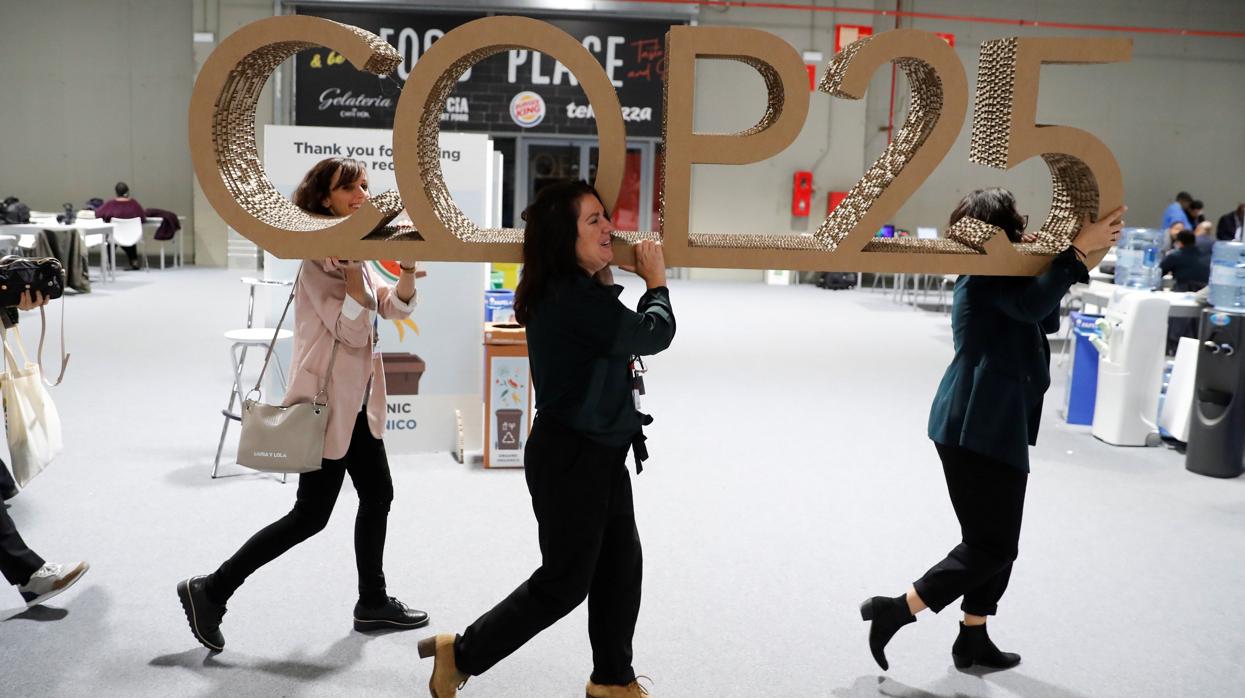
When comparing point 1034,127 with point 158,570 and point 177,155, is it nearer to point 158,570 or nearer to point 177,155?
point 158,570

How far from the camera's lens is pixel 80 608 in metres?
3.21

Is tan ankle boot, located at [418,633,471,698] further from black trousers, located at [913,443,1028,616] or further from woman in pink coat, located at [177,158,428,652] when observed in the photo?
black trousers, located at [913,443,1028,616]

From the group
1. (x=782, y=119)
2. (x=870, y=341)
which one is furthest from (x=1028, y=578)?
(x=870, y=341)

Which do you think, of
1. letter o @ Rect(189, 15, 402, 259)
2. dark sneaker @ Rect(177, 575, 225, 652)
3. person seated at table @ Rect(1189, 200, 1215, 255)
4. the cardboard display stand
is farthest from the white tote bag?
person seated at table @ Rect(1189, 200, 1215, 255)

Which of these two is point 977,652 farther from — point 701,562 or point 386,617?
point 386,617

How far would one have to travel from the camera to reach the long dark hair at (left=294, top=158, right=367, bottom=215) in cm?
272

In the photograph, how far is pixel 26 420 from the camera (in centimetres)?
312

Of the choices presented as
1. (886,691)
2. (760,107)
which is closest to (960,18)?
(760,107)

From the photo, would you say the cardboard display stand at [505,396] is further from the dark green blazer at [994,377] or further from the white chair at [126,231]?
the white chair at [126,231]

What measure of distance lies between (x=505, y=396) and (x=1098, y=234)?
320cm

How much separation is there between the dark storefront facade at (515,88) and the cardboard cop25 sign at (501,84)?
0.01 metres

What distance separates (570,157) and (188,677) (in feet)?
41.0

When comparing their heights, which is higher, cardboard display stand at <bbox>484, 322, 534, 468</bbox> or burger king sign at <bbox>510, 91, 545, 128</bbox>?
burger king sign at <bbox>510, 91, 545, 128</bbox>

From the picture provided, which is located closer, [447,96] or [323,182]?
[447,96]
